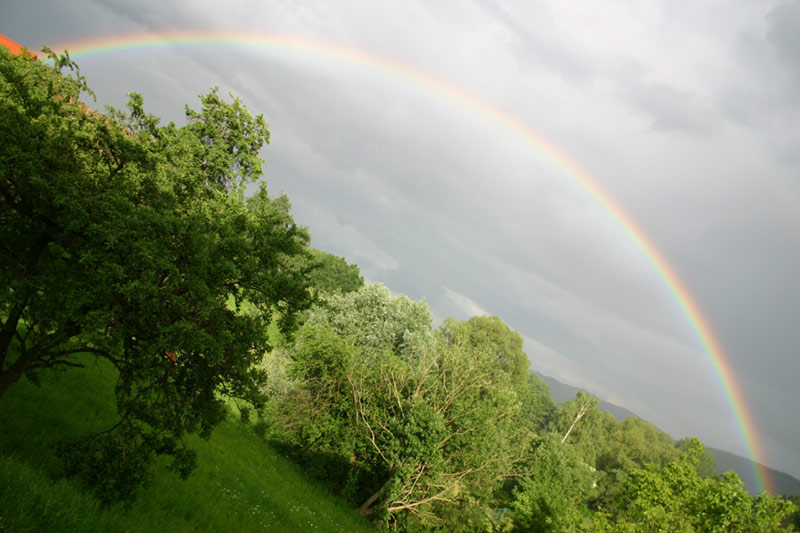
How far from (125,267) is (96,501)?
213 inches

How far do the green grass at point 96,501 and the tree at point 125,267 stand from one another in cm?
70

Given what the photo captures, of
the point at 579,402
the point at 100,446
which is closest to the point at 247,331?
the point at 100,446

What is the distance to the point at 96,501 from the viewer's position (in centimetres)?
827

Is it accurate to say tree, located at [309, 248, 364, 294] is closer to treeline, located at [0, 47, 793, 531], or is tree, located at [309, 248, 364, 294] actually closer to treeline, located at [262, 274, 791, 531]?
treeline, located at [262, 274, 791, 531]

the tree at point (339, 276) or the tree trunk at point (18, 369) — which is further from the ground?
the tree at point (339, 276)

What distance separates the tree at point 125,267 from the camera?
6.79m

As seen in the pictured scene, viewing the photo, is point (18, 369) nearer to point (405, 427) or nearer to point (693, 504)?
point (405, 427)

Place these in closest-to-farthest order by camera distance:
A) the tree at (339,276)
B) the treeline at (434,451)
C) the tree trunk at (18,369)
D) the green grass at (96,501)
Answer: the green grass at (96,501), the tree trunk at (18,369), the treeline at (434,451), the tree at (339,276)

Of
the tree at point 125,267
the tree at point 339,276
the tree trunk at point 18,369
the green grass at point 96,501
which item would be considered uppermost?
the tree at point 339,276

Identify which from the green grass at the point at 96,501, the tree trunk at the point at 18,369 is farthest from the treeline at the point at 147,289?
the green grass at the point at 96,501

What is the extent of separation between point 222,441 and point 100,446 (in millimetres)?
12667

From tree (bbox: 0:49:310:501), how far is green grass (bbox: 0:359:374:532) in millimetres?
705

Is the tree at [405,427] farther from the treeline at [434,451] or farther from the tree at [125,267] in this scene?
the tree at [125,267]

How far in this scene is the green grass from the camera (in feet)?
23.9
